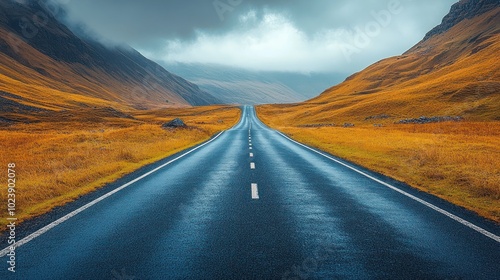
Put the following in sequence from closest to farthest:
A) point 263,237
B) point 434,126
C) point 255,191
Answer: point 263,237 < point 255,191 < point 434,126

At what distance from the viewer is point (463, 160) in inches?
619

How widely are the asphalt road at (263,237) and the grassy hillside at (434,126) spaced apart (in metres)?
2.18

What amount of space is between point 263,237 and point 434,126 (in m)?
42.3

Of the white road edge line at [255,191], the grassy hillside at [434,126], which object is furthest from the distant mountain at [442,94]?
the white road edge line at [255,191]

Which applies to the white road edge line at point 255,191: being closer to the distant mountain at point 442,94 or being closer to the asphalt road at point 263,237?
the asphalt road at point 263,237

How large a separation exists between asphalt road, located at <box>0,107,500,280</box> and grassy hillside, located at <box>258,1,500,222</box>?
2.18 metres

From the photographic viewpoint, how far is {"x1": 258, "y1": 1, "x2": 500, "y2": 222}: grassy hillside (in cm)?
1228

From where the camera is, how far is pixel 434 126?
4162 cm

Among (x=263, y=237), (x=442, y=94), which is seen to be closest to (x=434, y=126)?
(x=442, y=94)

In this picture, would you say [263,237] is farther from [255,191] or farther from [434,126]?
[434,126]

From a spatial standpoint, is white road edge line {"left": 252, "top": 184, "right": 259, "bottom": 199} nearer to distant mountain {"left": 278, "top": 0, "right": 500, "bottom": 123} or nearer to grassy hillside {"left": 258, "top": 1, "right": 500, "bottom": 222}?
grassy hillside {"left": 258, "top": 1, "right": 500, "bottom": 222}

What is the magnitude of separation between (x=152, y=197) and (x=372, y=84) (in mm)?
151697

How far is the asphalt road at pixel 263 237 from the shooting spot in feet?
15.7

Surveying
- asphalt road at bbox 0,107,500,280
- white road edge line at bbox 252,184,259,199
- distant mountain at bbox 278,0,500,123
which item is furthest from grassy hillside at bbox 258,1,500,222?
white road edge line at bbox 252,184,259,199
